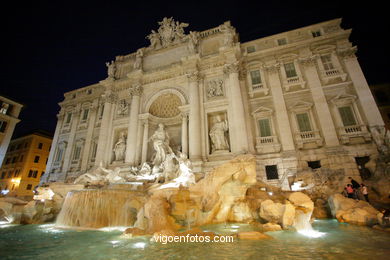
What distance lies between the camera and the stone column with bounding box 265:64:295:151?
1462 cm

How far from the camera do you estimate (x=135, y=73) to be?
1998cm

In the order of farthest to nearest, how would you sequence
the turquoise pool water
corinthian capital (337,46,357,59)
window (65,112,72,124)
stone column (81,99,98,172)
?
window (65,112,72,124), stone column (81,99,98,172), corinthian capital (337,46,357,59), the turquoise pool water

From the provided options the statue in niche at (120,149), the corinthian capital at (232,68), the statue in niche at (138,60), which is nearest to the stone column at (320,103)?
the corinthian capital at (232,68)

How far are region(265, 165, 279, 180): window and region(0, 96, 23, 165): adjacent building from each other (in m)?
30.7

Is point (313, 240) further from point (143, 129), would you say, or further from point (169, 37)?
point (169, 37)

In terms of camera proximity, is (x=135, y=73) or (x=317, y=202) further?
(x=135, y=73)

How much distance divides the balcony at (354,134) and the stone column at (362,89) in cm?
69

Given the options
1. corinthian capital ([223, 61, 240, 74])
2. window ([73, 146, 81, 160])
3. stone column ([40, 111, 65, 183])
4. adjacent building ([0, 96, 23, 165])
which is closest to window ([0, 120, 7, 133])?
adjacent building ([0, 96, 23, 165])

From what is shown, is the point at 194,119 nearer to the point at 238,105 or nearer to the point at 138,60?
the point at 238,105

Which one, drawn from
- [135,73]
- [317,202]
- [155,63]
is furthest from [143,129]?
[317,202]

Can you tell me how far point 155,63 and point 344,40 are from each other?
17.9m

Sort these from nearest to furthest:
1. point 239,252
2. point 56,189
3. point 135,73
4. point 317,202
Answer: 1. point 239,252
2. point 317,202
3. point 56,189
4. point 135,73

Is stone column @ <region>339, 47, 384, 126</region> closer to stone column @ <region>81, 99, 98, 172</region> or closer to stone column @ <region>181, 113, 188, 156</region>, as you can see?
stone column @ <region>181, 113, 188, 156</region>

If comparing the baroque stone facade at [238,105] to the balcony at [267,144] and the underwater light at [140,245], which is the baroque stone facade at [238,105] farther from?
the underwater light at [140,245]
